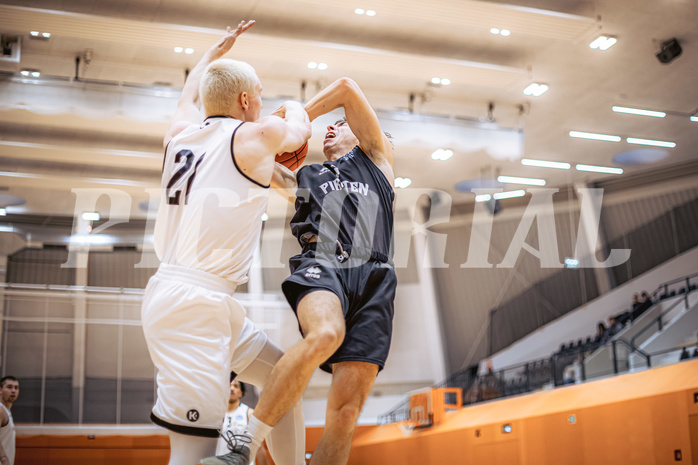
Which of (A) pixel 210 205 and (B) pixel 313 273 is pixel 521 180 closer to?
(B) pixel 313 273

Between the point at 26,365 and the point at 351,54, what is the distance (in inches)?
408

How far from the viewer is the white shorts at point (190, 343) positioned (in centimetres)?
253

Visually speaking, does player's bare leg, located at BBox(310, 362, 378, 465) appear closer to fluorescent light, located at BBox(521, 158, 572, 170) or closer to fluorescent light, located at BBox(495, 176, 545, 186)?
fluorescent light, located at BBox(521, 158, 572, 170)

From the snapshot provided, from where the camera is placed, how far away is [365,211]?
3375 millimetres

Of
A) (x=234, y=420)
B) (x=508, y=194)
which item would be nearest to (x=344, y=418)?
(x=234, y=420)

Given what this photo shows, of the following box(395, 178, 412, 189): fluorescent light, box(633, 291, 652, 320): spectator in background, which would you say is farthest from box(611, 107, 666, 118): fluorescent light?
box(395, 178, 412, 189): fluorescent light

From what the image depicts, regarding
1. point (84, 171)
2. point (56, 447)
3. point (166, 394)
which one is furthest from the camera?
point (84, 171)

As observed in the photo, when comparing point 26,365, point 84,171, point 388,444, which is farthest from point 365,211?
point 26,365

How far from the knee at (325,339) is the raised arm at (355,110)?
46.9 inches

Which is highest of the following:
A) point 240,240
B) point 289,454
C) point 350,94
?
point 350,94

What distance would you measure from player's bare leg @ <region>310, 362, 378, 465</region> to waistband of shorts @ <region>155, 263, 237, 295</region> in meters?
0.70

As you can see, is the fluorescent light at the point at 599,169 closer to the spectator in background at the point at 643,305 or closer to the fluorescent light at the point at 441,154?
the spectator in background at the point at 643,305

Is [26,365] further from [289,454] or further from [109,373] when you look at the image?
[289,454]

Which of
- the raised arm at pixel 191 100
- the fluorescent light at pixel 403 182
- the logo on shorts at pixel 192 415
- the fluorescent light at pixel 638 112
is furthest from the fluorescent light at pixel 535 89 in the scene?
the logo on shorts at pixel 192 415
